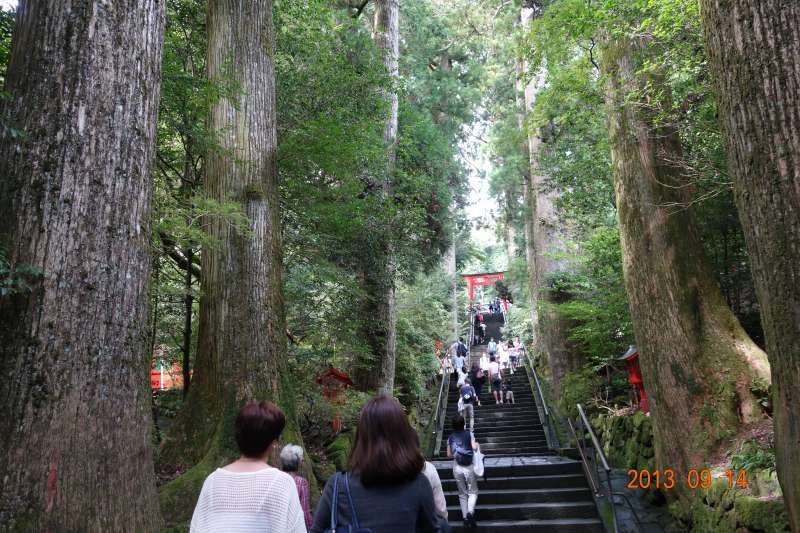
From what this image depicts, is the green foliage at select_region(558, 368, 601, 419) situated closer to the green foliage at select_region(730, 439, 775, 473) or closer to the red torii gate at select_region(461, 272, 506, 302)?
the green foliage at select_region(730, 439, 775, 473)

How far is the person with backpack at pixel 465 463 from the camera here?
20.7 ft

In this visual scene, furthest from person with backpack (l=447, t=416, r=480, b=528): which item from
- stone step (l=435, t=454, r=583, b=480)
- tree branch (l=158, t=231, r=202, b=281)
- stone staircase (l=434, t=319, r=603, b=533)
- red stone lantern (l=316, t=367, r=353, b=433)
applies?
tree branch (l=158, t=231, r=202, b=281)

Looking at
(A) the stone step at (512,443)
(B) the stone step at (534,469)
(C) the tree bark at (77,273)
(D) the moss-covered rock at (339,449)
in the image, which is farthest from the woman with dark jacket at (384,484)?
(A) the stone step at (512,443)

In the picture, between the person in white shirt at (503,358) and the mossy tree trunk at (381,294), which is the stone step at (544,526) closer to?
the mossy tree trunk at (381,294)

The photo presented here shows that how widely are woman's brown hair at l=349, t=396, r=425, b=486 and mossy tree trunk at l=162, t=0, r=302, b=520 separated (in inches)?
126

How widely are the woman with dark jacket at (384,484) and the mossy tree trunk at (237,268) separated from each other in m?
3.18

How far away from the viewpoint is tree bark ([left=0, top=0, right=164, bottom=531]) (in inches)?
92.0

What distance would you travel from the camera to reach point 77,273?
2543 mm

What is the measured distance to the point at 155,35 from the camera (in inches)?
124

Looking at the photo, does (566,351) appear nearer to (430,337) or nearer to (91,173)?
(430,337)

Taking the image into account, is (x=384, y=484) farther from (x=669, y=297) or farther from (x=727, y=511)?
(x=669, y=297)

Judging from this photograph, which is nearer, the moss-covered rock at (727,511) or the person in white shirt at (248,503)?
the person in white shirt at (248,503)

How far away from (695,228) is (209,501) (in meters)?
6.95
